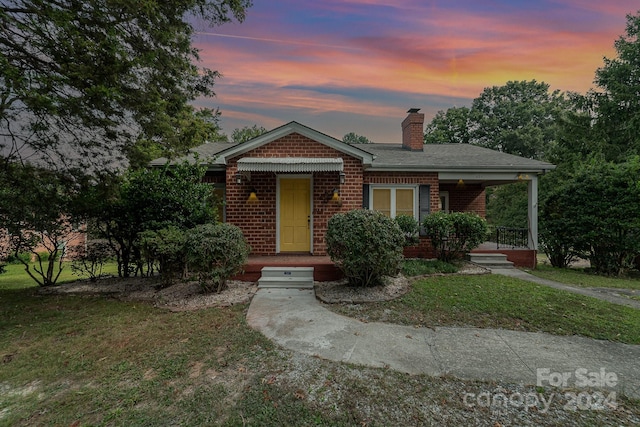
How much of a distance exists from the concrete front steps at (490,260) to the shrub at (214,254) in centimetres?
791

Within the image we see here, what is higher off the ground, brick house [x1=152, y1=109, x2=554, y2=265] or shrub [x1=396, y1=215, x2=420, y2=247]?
brick house [x1=152, y1=109, x2=554, y2=265]

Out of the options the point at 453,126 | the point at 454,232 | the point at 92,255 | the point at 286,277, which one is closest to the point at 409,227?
the point at 454,232

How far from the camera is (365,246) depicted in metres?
6.38

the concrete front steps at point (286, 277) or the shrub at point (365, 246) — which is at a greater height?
the shrub at point (365, 246)

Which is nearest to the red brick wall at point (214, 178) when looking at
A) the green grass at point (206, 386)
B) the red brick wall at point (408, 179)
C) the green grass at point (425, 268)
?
the red brick wall at point (408, 179)

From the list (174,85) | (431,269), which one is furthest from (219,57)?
(431,269)

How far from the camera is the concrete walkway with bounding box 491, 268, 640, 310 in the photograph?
20.5 ft

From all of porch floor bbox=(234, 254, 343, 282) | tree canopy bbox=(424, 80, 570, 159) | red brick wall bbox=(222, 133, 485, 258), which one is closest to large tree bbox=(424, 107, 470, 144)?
tree canopy bbox=(424, 80, 570, 159)

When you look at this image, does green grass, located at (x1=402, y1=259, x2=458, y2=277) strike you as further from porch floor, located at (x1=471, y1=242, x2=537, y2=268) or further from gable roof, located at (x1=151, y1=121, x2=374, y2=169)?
gable roof, located at (x1=151, y1=121, x2=374, y2=169)

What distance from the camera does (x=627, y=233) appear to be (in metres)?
9.61

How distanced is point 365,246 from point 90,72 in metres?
6.66

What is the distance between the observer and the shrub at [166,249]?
6.79 meters

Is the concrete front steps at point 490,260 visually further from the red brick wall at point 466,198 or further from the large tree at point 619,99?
the large tree at point 619,99

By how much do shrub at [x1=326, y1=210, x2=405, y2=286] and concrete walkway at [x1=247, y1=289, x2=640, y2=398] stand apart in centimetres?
156
